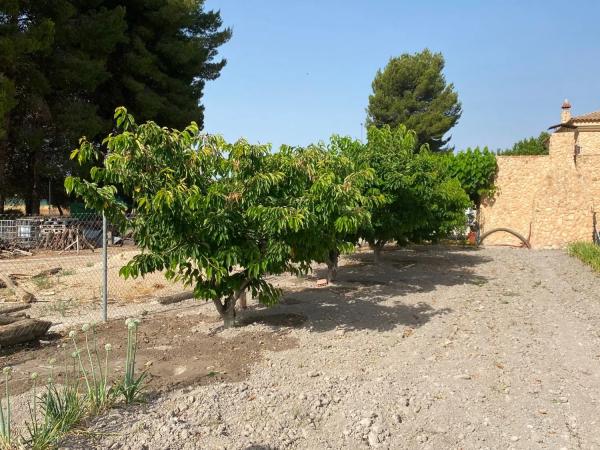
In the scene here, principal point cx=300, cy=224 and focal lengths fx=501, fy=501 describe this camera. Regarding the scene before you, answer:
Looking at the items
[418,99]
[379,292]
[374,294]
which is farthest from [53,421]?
[418,99]

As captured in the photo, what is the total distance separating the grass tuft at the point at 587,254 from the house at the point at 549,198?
2.13m

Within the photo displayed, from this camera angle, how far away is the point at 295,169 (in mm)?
5500

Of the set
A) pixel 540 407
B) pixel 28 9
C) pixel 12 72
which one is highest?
pixel 28 9

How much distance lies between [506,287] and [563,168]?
11492mm

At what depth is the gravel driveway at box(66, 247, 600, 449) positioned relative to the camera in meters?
3.36

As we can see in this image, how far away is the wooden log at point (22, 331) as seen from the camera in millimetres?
5336

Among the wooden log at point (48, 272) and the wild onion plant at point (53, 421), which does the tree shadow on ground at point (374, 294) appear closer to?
the wild onion plant at point (53, 421)

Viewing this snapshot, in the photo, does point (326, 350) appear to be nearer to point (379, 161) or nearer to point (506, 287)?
point (379, 161)

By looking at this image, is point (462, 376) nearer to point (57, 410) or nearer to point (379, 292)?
point (57, 410)

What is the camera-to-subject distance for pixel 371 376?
4.56 metres

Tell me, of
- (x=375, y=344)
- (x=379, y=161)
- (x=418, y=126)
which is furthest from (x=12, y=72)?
(x=418, y=126)

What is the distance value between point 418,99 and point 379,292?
104 ft

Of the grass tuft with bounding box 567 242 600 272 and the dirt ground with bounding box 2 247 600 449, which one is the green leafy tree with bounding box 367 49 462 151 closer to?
the grass tuft with bounding box 567 242 600 272

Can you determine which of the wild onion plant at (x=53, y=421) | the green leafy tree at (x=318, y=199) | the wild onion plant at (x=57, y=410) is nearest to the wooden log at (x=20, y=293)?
the wild onion plant at (x=57, y=410)
